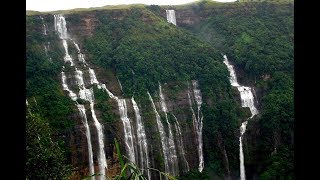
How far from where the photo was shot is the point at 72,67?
30.2m

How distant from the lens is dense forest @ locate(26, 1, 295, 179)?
76.4ft

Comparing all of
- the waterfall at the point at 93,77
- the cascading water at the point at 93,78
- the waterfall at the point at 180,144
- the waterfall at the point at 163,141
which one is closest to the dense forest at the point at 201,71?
the waterfall at the point at 180,144

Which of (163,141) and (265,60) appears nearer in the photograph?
(163,141)

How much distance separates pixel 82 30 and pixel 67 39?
198 centimetres

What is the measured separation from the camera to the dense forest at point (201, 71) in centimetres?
2328

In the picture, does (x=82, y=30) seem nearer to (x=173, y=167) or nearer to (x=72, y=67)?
(x=72, y=67)

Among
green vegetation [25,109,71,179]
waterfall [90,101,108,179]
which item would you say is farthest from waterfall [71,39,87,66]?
green vegetation [25,109,71,179]

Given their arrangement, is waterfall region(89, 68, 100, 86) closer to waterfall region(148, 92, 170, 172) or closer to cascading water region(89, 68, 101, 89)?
cascading water region(89, 68, 101, 89)

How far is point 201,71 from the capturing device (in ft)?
104

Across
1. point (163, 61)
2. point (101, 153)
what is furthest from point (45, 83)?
point (163, 61)

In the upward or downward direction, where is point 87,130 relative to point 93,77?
downward

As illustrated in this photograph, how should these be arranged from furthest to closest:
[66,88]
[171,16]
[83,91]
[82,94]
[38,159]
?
[171,16] < [66,88] < [83,91] < [82,94] < [38,159]

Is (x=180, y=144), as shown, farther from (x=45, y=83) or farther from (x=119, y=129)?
(x=45, y=83)

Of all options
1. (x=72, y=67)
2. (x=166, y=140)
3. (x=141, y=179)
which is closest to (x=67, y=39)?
(x=72, y=67)
